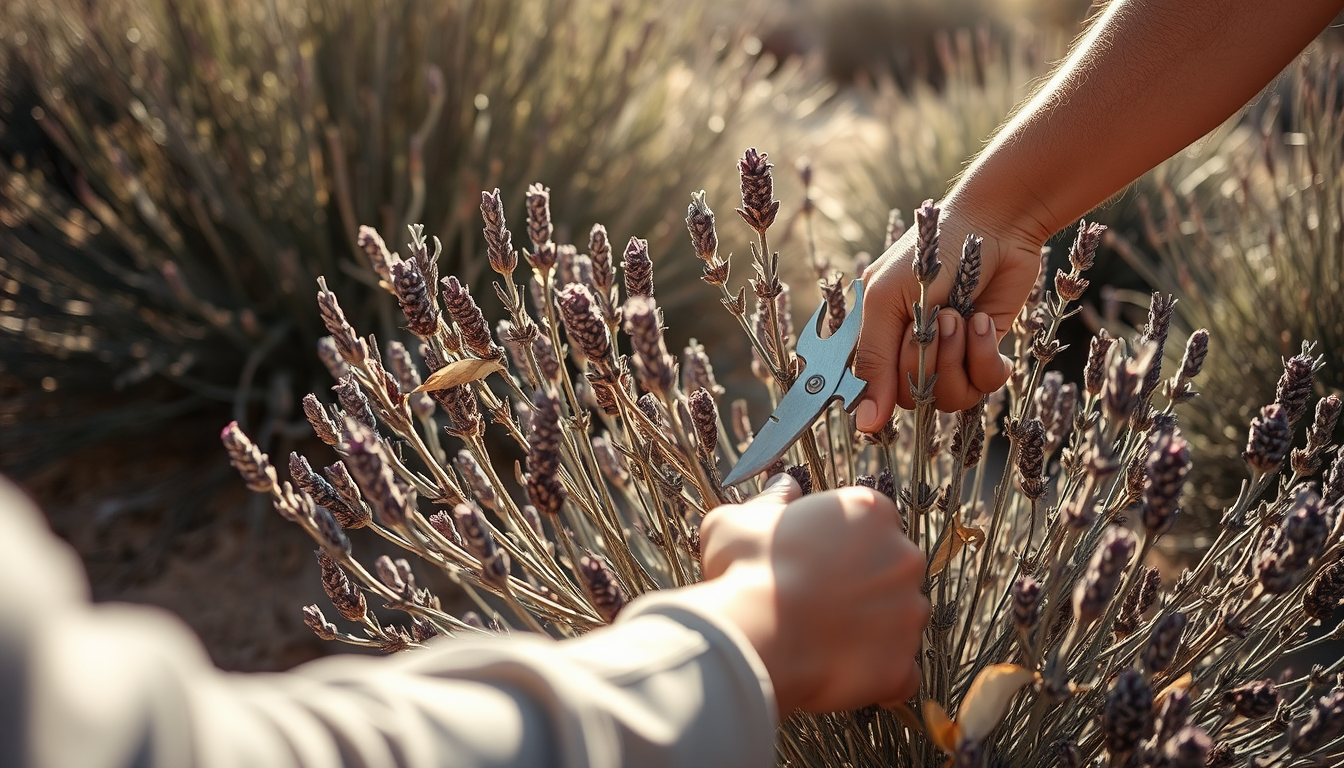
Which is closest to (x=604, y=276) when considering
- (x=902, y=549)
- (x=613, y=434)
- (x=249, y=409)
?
A: (x=613, y=434)

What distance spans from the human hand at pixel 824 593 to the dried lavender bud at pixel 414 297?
15.9 inches

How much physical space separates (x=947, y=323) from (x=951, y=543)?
0.24m

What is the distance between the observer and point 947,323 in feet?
3.64

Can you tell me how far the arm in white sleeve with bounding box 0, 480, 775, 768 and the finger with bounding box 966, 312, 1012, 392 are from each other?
507 millimetres

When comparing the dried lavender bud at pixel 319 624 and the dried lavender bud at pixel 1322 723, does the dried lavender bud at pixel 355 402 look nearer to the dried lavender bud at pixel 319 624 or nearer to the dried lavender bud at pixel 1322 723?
the dried lavender bud at pixel 319 624

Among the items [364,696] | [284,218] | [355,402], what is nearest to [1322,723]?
[364,696]

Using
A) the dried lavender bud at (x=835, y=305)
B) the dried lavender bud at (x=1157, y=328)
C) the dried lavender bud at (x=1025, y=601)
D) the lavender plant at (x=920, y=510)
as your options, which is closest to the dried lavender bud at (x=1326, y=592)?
the lavender plant at (x=920, y=510)

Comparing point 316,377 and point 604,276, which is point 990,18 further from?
point 604,276

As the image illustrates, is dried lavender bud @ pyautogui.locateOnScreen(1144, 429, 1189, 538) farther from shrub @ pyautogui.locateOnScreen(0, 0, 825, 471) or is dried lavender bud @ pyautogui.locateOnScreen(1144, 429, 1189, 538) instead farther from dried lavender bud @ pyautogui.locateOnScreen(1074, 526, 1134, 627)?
shrub @ pyautogui.locateOnScreen(0, 0, 825, 471)

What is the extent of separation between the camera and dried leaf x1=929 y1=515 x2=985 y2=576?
1.08m

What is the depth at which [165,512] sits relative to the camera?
2.80m

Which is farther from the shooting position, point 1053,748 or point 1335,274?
point 1335,274

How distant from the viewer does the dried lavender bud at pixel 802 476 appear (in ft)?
3.87

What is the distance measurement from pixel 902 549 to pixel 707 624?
0.23 metres
